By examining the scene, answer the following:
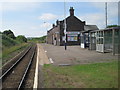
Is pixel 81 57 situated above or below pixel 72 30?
below

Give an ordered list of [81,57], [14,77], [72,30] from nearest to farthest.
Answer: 1. [14,77]
2. [81,57]
3. [72,30]

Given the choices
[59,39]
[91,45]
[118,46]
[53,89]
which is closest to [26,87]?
[53,89]

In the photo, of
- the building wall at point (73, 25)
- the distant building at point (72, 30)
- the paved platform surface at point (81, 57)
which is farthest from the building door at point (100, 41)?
the building wall at point (73, 25)

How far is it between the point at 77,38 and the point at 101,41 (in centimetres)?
2878

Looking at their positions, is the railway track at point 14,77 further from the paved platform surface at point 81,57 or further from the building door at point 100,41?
the building door at point 100,41

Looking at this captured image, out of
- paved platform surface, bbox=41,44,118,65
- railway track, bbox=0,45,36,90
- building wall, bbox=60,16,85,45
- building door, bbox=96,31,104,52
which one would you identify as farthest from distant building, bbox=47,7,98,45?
railway track, bbox=0,45,36,90

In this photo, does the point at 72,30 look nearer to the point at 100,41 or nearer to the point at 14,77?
the point at 100,41

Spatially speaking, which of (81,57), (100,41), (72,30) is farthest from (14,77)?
(72,30)

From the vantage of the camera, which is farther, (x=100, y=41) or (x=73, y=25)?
(x=73, y=25)

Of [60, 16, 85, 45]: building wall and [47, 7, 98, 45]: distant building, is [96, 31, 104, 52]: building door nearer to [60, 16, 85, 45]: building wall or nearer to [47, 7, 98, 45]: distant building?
[47, 7, 98, 45]: distant building

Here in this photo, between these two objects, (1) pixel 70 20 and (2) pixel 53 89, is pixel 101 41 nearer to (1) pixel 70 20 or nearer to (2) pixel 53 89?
(2) pixel 53 89

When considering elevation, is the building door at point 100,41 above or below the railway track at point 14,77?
above

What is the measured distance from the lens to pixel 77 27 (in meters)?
55.8

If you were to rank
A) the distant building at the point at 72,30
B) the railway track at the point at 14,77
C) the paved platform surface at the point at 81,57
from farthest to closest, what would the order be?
1. the distant building at the point at 72,30
2. the paved platform surface at the point at 81,57
3. the railway track at the point at 14,77
